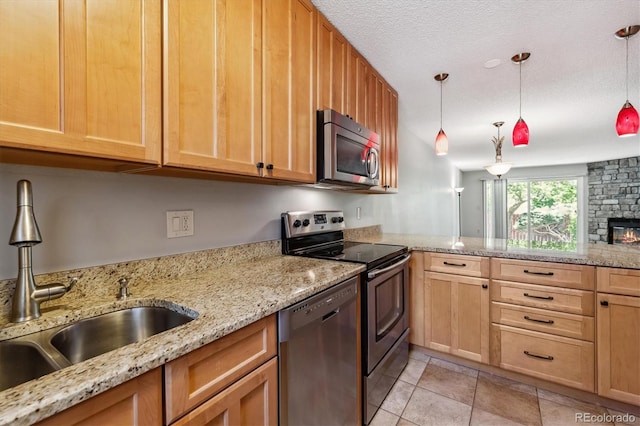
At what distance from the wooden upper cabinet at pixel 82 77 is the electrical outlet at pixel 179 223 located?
1.38ft

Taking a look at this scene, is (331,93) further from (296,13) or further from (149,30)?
(149,30)

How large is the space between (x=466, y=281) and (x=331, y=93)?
1647 mm

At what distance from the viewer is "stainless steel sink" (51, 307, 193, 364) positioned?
0.84m

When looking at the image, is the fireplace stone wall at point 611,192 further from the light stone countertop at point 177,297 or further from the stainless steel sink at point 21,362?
the stainless steel sink at point 21,362

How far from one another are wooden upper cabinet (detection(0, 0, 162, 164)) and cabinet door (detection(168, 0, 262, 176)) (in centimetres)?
6

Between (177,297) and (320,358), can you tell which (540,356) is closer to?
(320,358)

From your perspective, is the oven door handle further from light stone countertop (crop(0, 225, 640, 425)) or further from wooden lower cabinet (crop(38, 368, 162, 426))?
wooden lower cabinet (crop(38, 368, 162, 426))

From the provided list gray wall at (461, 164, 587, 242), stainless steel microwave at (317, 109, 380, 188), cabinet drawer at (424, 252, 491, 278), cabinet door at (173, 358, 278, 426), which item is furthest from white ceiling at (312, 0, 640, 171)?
gray wall at (461, 164, 587, 242)

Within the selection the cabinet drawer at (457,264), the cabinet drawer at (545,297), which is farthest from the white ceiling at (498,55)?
the cabinet drawer at (545,297)

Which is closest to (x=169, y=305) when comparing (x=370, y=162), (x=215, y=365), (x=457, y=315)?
(x=215, y=365)

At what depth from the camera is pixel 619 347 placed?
5.26 feet

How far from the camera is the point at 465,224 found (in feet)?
27.4

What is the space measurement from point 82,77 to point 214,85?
42 cm

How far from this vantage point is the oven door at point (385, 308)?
A: 1534 millimetres
